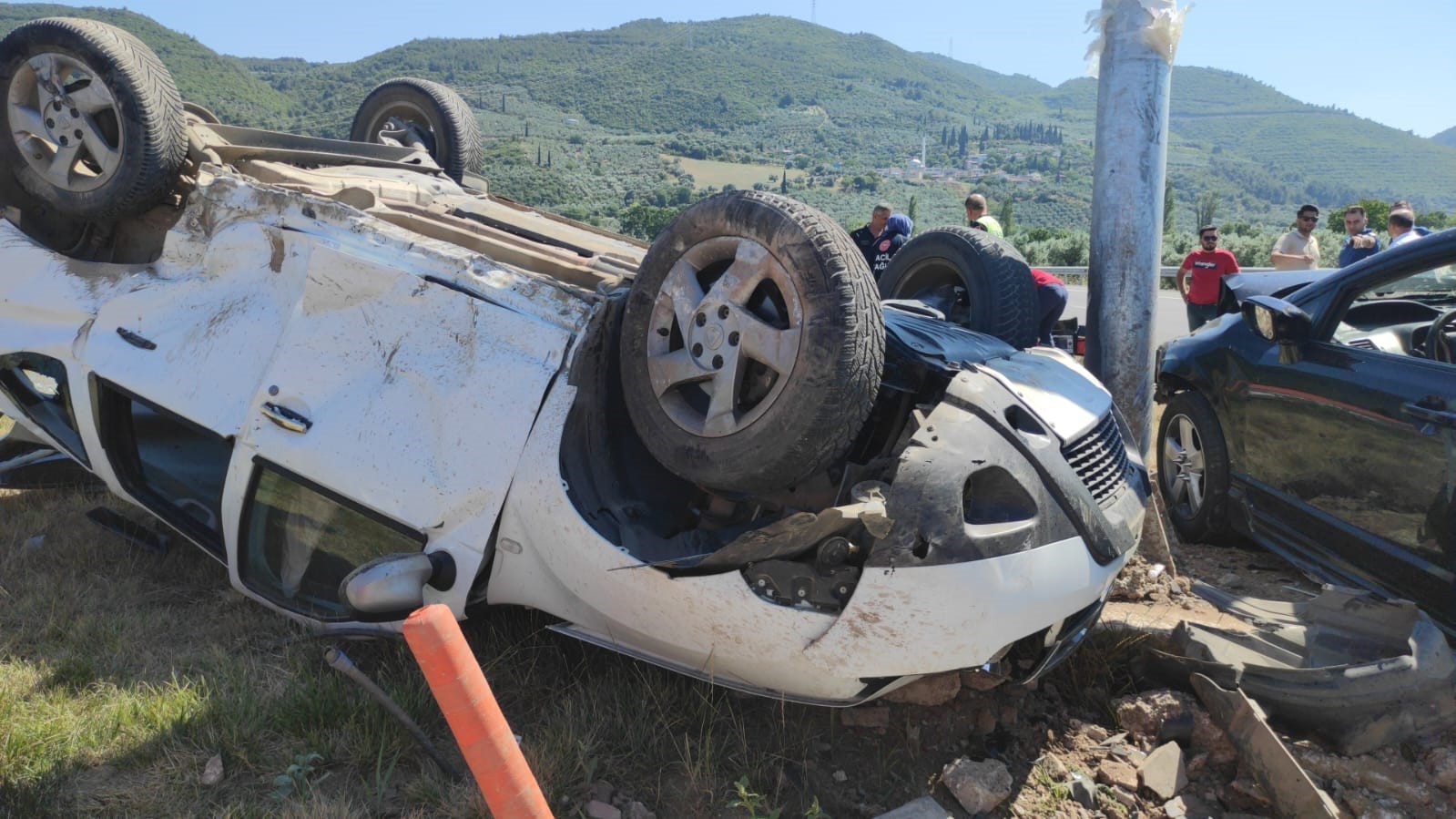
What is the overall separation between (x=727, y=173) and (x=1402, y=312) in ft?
277

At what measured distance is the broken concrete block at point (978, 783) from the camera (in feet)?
8.80

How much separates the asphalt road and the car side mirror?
7.03 metres

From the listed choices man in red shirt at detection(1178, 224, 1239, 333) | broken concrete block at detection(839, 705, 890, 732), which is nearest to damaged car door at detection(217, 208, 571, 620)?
broken concrete block at detection(839, 705, 890, 732)

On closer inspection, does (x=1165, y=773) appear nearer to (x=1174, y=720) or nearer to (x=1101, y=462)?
(x=1174, y=720)

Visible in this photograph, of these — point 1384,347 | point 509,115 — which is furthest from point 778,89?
point 1384,347

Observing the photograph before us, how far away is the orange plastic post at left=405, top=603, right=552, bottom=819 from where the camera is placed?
1.84 m

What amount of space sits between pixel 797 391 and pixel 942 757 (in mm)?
1213

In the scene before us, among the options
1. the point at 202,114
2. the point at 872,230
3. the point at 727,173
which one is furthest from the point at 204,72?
the point at 202,114

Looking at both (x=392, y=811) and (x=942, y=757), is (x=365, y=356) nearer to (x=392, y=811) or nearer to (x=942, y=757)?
(x=392, y=811)

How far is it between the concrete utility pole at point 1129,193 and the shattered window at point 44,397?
4.06 meters

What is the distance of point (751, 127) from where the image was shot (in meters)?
130

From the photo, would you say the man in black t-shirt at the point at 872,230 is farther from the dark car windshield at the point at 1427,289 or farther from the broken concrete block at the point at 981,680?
the broken concrete block at the point at 981,680

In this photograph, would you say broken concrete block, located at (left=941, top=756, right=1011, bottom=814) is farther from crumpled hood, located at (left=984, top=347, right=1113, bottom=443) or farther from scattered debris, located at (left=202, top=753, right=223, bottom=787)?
scattered debris, located at (left=202, top=753, right=223, bottom=787)

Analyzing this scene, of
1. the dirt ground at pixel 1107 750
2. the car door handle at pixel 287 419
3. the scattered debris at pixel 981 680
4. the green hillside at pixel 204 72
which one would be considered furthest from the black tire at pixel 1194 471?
the green hillside at pixel 204 72
